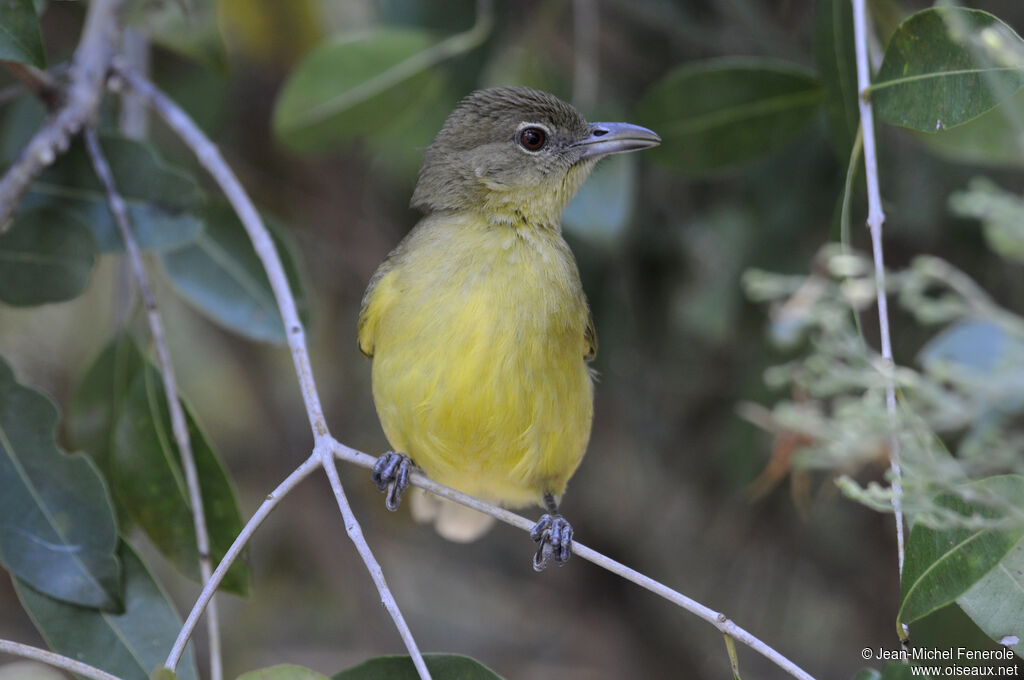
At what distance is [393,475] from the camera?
3621mm

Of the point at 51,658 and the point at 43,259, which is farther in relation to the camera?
the point at 43,259

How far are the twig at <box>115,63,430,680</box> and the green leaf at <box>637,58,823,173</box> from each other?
5.42 feet

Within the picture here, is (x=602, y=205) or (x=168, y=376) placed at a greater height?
(x=602, y=205)

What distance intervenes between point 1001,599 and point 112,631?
250 cm

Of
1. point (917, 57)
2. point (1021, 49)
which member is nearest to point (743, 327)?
point (917, 57)

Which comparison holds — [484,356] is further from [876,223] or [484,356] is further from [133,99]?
[133,99]

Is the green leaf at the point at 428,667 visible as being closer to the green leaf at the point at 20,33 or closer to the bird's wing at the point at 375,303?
the bird's wing at the point at 375,303

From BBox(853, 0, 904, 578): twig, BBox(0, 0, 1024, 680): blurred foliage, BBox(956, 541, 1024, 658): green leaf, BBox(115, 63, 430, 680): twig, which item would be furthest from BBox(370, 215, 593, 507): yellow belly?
BBox(956, 541, 1024, 658): green leaf

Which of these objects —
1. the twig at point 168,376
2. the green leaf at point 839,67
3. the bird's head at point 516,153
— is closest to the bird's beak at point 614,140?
the bird's head at point 516,153

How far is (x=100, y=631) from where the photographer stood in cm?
305

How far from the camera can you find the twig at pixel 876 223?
2352 mm

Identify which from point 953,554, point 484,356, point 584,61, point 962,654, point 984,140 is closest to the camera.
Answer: point 953,554

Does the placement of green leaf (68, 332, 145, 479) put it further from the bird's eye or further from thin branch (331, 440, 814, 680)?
the bird's eye

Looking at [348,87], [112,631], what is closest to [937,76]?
[348,87]
